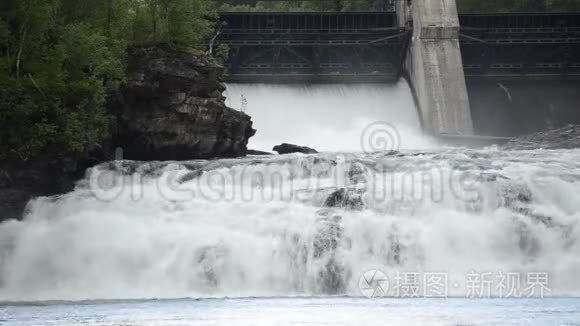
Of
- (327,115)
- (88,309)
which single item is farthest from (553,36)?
(88,309)

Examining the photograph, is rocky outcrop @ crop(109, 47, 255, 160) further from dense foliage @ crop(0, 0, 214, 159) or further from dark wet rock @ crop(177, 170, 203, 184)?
dark wet rock @ crop(177, 170, 203, 184)

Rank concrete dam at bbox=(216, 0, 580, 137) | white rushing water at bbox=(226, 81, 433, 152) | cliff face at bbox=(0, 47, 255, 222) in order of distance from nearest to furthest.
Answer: cliff face at bbox=(0, 47, 255, 222) → white rushing water at bbox=(226, 81, 433, 152) → concrete dam at bbox=(216, 0, 580, 137)

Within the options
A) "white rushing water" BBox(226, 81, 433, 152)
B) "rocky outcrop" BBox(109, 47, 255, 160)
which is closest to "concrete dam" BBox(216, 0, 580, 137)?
"white rushing water" BBox(226, 81, 433, 152)

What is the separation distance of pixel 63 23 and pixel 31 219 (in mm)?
7171

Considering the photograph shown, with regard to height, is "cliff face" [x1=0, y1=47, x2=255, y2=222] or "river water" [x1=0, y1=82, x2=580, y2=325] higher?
"cliff face" [x1=0, y1=47, x2=255, y2=222]

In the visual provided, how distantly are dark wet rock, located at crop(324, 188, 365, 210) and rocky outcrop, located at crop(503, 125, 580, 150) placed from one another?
14809 millimetres

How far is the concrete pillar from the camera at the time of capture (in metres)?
52.3

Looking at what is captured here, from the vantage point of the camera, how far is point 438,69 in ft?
174

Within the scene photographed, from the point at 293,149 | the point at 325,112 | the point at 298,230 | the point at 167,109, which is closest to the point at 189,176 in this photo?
the point at 167,109

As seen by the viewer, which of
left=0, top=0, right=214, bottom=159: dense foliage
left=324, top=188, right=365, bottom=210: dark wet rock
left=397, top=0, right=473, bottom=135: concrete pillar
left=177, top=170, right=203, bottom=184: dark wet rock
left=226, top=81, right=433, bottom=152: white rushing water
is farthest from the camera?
left=397, top=0, right=473, bottom=135: concrete pillar

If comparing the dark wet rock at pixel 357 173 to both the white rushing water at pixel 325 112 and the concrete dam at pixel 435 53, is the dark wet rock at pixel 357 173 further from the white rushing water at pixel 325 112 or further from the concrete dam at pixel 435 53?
the concrete dam at pixel 435 53

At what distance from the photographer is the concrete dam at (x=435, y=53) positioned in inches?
2157

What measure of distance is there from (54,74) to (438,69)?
77.9 ft

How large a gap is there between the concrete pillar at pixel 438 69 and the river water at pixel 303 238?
16.0 m
